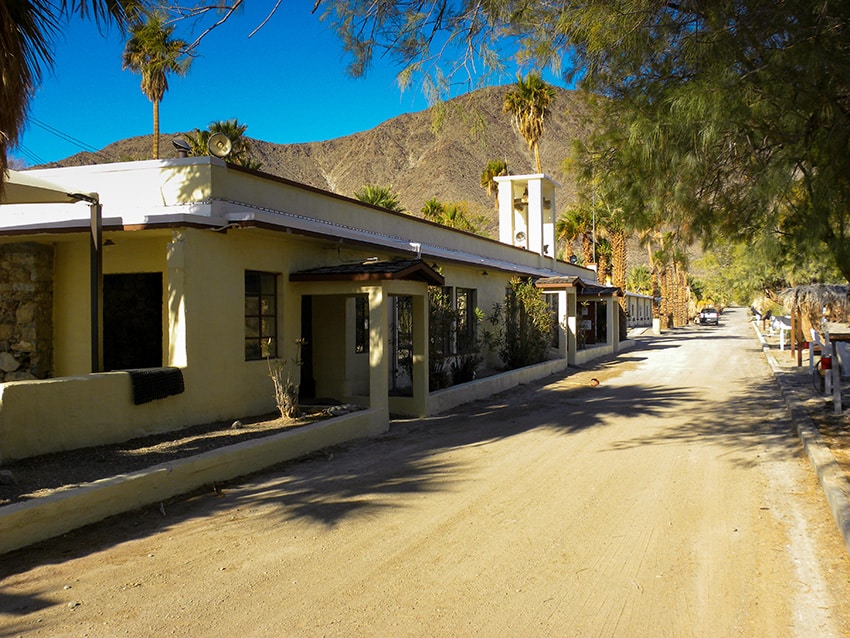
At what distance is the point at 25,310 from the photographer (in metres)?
11.0

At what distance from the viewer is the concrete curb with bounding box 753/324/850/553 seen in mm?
5961

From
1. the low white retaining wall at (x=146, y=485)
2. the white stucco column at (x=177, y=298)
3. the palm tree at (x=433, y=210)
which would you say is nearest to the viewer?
the low white retaining wall at (x=146, y=485)

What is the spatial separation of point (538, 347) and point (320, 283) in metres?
10.9

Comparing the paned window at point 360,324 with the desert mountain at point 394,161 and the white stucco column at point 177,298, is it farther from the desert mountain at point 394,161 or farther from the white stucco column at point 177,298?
A: the desert mountain at point 394,161

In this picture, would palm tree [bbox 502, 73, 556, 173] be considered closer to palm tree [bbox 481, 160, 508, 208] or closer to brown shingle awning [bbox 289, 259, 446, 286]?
palm tree [bbox 481, 160, 508, 208]

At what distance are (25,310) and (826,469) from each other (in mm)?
11053

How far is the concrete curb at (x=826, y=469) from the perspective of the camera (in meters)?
5.96

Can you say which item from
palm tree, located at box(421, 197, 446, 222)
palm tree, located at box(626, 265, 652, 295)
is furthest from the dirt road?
palm tree, located at box(626, 265, 652, 295)

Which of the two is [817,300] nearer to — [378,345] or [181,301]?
[378,345]

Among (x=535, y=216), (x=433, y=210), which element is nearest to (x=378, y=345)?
(x=535, y=216)

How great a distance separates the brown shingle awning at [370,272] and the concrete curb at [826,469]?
6.04 meters

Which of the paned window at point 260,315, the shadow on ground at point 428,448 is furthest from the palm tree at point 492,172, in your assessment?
the paned window at point 260,315

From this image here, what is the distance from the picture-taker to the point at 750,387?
660 inches

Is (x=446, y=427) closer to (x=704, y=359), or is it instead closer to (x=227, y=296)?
(x=227, y=296)
